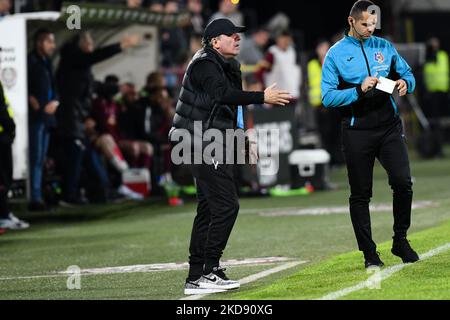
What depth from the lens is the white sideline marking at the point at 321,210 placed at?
16375mm

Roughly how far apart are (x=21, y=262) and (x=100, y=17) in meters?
6.96

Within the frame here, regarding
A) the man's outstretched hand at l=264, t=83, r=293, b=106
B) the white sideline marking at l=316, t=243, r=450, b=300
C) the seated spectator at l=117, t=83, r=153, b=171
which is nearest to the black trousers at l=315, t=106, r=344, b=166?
the seated spectator at l=117, t=83, r=153, b=171

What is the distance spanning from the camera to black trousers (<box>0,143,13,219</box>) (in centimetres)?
1575

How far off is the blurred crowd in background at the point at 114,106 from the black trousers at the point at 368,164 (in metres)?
7.76

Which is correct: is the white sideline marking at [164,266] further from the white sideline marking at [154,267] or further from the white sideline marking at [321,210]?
the white sideline marking at [321,210]

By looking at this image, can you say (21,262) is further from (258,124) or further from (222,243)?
(258,124)

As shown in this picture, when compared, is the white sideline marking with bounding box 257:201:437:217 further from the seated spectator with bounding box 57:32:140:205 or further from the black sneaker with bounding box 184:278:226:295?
the black sneaker with bounding box 184:278:226:295

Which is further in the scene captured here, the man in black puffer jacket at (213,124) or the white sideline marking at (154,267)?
the white sideline marking at (154,267)

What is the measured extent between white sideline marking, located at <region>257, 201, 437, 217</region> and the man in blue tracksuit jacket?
5.88 meters

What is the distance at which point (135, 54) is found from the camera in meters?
21.4

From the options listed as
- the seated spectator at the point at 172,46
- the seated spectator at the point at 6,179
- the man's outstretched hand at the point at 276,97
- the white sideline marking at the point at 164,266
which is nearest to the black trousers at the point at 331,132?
the seated spectator at the point at 172,46

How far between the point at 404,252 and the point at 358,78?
152cm
